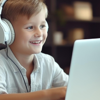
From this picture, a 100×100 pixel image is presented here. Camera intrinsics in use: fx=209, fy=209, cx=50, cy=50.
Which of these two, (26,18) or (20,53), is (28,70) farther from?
(26,18)

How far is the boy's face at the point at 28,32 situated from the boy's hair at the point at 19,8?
0.02m

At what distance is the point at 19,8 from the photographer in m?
0.93

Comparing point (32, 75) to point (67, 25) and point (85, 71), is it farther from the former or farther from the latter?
point (67, 25)

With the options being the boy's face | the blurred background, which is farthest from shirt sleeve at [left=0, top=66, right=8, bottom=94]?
the blurred background

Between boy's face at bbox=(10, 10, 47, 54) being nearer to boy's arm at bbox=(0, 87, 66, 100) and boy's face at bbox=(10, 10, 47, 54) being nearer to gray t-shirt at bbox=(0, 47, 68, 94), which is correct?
gray t-shirt at bbox=(0, 47, 68, 94)

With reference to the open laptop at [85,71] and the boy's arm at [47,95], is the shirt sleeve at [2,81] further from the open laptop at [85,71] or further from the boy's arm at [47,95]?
the open laptop at [85,71]

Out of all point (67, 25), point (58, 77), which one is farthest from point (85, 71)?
point (67, 25)

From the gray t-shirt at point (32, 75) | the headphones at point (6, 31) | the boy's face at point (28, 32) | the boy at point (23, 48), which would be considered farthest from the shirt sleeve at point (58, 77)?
the headphones at point (6, 31)

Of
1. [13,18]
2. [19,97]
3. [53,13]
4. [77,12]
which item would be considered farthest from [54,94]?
[77,12]

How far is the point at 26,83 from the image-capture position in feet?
3.27

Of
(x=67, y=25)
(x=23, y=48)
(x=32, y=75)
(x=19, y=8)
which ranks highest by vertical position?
(x=19, y=8)

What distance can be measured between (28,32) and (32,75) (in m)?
0.22

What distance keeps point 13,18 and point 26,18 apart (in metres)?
0.06

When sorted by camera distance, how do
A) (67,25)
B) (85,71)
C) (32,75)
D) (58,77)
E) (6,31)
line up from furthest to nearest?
(67,25) < (58,77) < (32,75) < (6,31) < (85,71)
